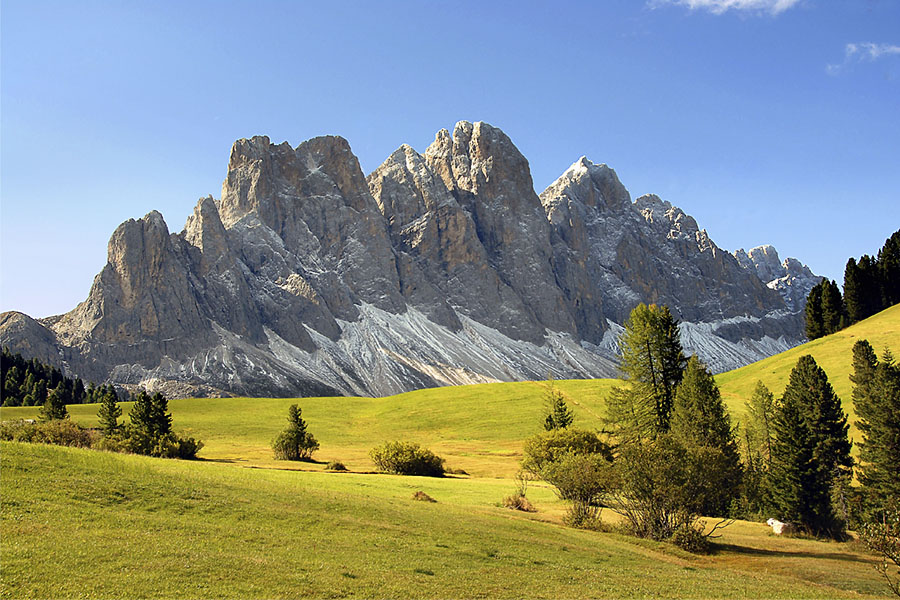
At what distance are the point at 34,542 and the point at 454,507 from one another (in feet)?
68.5

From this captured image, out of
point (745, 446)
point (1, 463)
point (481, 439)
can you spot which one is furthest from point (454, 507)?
point (481, 439)

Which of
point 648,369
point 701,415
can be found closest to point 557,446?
point 701,415

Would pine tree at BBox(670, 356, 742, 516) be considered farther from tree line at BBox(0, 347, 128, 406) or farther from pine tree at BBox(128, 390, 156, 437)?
tree line at BBox(0, 347, 128, 406)

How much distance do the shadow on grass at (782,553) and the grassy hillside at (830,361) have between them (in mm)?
48123

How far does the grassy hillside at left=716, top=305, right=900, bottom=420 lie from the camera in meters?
86.7

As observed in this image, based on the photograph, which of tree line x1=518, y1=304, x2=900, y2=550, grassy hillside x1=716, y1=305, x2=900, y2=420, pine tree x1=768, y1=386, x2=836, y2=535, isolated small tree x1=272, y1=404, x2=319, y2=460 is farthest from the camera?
grassy hillside x1=716, y1=305, x2=900, y2=420

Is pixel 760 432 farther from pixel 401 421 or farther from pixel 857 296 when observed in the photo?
pixel 857 296

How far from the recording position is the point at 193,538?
2061cm

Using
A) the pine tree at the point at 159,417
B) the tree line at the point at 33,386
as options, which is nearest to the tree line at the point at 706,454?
the pine tree at the point at 159,417

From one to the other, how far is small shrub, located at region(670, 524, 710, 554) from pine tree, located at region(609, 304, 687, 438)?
→ 73.2 feet

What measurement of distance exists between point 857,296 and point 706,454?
329 feet

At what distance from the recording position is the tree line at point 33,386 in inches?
4820

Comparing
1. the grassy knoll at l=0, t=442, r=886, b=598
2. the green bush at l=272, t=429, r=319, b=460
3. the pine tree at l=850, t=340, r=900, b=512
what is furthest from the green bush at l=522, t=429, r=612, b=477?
the green bush at l=272, t=429, r=319, b=460

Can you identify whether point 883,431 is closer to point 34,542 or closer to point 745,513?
point 745,513
